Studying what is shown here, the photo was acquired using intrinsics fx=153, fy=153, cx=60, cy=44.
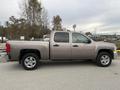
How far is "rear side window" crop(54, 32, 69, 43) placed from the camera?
7.45 m

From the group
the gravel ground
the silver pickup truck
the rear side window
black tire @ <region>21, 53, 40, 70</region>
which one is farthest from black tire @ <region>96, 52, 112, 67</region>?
black tire @ <region>21, 53, 40, 70</region>

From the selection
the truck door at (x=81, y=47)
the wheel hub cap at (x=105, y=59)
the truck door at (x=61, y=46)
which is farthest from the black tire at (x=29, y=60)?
the wheel hub cap at (x=105, y=59)

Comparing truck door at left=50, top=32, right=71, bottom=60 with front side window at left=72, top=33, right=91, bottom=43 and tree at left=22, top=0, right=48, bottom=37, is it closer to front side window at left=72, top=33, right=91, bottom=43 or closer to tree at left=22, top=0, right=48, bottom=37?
front side window at left=72, top=33, right=91, bottom=43

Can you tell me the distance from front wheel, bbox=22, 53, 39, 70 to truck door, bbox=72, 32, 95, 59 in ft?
6.16

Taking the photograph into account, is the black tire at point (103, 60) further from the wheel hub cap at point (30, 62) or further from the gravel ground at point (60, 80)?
the wheel hub cap at point (30, 62)

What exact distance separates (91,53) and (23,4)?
2688 centimetres

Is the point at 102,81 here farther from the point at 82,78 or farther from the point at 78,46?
the point at 78,46

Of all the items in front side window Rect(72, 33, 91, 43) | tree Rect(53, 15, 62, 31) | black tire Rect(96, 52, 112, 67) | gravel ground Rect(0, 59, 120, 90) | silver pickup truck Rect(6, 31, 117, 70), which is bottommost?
gravel ground Rect(0, 59, 120, 90)

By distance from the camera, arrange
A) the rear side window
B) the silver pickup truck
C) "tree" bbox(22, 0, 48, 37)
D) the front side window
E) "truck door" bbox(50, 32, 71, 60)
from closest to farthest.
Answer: the silver pickup truck
"truck door" bbox(50, 32, 71, 60)
the rear side window
the front side window
"tree" bbox(22, 0, 48, 37)

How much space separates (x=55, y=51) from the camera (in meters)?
7.30

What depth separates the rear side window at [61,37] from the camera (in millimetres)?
7453

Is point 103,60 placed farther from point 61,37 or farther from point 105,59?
point 61,37

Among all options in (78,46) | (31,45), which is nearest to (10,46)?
(31,45)

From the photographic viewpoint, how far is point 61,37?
751cm
